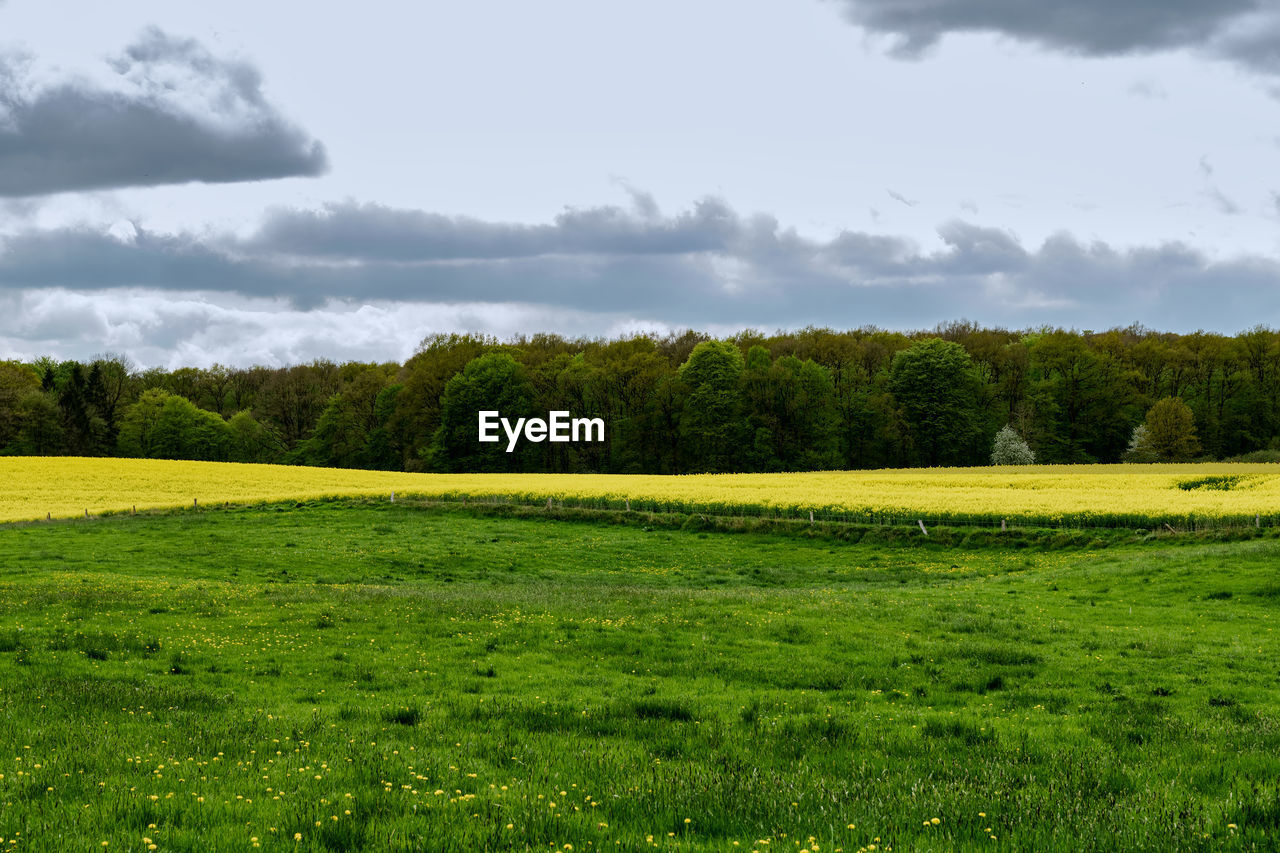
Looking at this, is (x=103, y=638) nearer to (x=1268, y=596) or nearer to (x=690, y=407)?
(x=1268, y=596)

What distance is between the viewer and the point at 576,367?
113m

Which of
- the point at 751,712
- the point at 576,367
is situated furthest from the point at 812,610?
the point at 576,367

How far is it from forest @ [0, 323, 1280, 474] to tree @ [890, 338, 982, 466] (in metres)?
0.19

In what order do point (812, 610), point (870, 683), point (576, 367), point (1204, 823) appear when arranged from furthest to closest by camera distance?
point (576, 367)
point (812, 610)
point (870, 683)
point (1204, 823)

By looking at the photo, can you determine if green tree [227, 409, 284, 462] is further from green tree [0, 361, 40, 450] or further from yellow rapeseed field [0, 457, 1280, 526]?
yellow rapeseed field [0, 457, 1280, 526]

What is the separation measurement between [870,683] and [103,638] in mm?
15017

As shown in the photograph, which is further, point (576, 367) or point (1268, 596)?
point (576, 367)

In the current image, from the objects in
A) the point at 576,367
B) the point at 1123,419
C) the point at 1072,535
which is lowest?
the point at 1072,535

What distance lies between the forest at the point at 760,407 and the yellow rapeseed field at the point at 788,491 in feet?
74.3

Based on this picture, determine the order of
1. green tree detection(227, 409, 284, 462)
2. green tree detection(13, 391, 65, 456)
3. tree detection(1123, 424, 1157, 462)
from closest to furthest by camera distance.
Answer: tree detection(1123, 424, 1157, 462) < green tree detection(13, 391, 65, 456) < green tree detection(227, 409, 284, 462)

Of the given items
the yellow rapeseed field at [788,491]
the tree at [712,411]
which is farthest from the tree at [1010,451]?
the tree at [712,411]

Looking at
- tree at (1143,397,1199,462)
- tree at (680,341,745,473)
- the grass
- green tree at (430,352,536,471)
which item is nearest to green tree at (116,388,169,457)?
green tree at (430,352,536,471)

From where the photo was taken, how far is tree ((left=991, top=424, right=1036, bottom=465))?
9594 cm

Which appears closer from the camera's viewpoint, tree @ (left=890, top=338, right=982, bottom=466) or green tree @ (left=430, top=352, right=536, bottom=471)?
tree @ (left=890, top=338, right=982, bottom=466)
